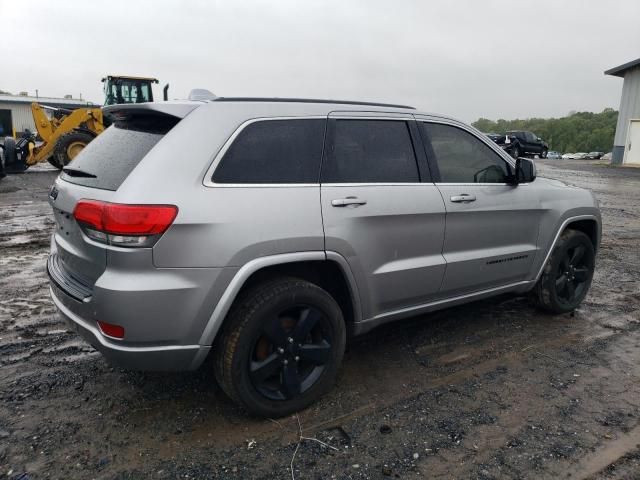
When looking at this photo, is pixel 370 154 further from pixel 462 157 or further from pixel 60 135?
pixel 60 135

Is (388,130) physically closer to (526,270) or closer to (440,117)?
(440,117)

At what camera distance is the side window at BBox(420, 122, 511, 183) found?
367 centimetres

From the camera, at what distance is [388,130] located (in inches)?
136

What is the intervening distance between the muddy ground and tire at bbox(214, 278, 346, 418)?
173 millimetres

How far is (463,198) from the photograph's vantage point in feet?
12.0

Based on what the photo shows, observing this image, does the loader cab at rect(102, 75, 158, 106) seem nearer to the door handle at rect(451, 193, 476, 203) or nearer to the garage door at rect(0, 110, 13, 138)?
the door handle at rect(451, 193, 476, 203)

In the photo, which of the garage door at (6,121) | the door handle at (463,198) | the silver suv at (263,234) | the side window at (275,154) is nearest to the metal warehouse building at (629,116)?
the door handle at (463,198)

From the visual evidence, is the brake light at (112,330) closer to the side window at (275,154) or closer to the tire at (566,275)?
the side window at (275,154)

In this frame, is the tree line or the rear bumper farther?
the tree line

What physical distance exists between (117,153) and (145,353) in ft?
3.80

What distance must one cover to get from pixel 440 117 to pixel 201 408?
103 inches

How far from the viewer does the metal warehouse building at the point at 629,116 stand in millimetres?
29781

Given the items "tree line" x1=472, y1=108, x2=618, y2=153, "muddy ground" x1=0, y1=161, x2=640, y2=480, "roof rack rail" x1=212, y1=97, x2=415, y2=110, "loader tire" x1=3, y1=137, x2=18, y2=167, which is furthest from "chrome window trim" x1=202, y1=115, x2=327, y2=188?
"tree line" x1=472, y1=108, x2=618, y2=153

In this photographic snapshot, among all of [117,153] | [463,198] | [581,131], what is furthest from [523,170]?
[581,131]
